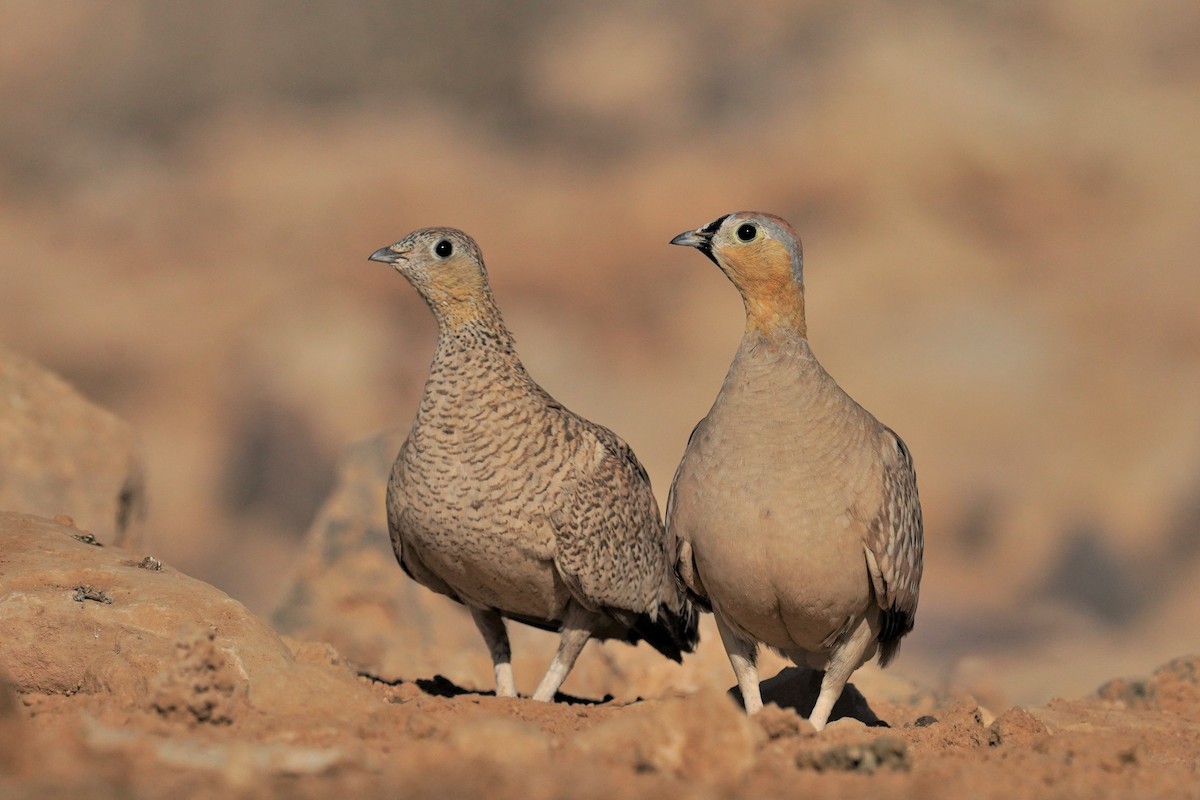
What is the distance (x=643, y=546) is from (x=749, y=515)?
5.51 ft

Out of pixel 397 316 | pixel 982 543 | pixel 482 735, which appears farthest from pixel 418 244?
pixel 397 316

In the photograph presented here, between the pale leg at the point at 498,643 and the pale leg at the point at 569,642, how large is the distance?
0.35m

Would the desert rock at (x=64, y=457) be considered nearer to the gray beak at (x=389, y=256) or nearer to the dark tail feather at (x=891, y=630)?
the gray beak at (x=389, y=256)

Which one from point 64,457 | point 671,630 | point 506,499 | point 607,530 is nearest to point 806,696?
point 671,630

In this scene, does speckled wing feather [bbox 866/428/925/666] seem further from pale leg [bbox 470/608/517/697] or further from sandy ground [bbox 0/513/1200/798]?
pale leg [bbox 470/608/517/697]

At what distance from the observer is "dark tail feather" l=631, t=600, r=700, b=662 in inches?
399

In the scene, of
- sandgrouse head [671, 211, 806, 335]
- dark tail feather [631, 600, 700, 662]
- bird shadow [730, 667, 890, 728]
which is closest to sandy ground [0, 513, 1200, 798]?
bird shadow [730, 667, 890, 728]

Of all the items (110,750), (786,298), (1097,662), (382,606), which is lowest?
(110,750)

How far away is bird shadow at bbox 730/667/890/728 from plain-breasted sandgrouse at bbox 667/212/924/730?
1.03 metres

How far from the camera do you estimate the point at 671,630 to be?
33.8 feet

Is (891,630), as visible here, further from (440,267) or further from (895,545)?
(440,267)

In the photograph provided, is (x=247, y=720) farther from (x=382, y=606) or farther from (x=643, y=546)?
(x=382, y=606)

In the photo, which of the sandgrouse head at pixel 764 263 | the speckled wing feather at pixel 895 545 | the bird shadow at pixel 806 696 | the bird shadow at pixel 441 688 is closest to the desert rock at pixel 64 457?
the bird shadow at pixel 441 688

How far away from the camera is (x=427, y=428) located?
934 centimetres
